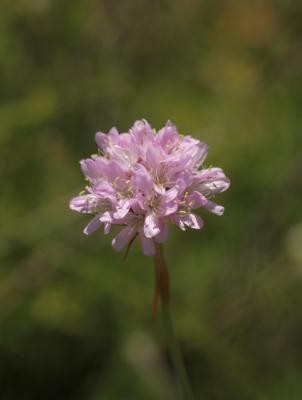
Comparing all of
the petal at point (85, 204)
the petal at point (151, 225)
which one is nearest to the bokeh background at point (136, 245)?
the petal at point (85, 204)

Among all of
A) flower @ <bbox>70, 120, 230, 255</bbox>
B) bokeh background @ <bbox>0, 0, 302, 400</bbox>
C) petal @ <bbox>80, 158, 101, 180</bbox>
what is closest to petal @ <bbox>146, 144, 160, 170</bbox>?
flower @ <bbox>70, 120, 230, 255</bbox>

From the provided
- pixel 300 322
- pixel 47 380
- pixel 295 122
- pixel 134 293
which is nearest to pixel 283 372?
pixel 300 322

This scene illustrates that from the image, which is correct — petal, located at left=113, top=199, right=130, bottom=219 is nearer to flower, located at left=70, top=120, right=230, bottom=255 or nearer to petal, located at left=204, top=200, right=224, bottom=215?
flower, located at left=70, top=120, right=230, bottom=255

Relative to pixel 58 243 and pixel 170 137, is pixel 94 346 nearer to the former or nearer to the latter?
pixel 58 243

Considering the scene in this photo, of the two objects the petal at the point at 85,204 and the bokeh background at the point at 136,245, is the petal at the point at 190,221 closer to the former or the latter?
the petal at the point at 85,204

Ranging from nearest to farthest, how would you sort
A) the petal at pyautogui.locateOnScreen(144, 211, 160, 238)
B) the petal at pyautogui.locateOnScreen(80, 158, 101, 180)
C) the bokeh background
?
the petal at pyautogui.locateOnScreen(144, 211, 160, 238)
the petal at pyautogui.locateOnScreen(80, 158, 101, 180)
the bokeh background

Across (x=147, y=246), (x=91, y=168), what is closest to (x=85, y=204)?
(x=91, y=168)

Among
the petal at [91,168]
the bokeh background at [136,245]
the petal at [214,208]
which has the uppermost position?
the bokeh background at [136,245]
